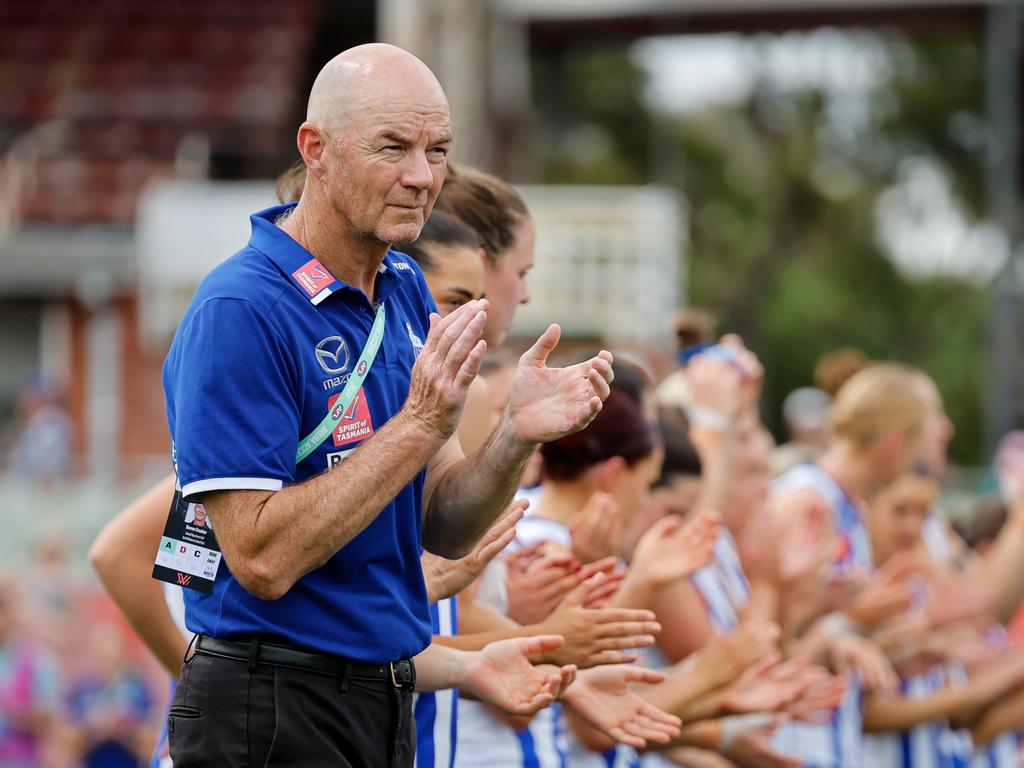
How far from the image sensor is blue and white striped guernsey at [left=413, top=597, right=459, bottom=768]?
4.13 meters

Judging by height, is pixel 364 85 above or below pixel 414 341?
above

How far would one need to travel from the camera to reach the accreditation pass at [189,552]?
10.1 ft

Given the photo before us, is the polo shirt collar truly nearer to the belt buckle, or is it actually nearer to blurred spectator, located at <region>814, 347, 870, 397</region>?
the belt buckle

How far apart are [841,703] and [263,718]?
3.29 meters

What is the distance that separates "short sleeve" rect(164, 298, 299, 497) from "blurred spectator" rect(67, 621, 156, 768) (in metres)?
6.42

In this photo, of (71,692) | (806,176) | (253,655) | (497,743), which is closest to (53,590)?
(71,692)

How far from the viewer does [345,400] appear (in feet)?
10.1

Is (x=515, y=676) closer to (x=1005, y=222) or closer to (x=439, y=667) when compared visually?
(x=439, y=667)

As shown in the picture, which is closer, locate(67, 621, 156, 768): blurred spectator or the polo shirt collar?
the polo shirt collar

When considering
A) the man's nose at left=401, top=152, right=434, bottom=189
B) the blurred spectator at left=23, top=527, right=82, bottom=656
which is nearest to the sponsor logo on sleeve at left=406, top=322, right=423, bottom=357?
the man's nose at left=401, top=152, right=434, bottom=189

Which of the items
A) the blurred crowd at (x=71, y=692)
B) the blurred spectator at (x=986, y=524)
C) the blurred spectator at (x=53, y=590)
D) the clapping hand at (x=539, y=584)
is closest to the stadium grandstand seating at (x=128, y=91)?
the blurred spectator at (x=53, y=590)

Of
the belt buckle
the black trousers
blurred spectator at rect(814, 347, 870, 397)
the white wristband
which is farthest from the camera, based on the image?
blurred spectator at rect(814, 347, 870, 397)

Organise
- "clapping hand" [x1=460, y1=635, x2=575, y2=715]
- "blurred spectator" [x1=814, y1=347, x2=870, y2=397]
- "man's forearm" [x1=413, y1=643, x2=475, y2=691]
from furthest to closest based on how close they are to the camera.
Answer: "blurred spectator" [x1=814, y1=347, x2=870, y2=397], "man's forearm" [x1=413, y1=643, x2=475, y2=691], "clapping hand" [x1=460, y1=635, x2=575, y2=715]

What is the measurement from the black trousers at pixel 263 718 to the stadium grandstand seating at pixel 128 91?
744 inches
